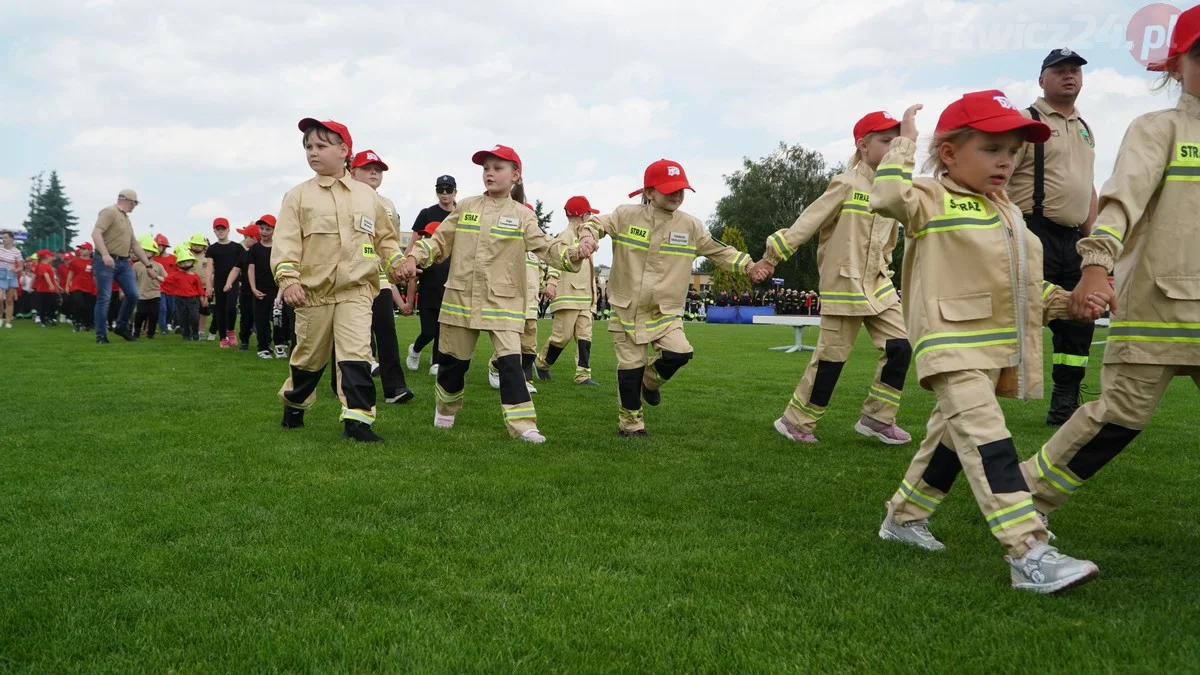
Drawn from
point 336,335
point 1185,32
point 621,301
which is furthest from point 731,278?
point 1185,32

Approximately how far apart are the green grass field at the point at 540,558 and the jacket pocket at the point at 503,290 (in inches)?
41.6

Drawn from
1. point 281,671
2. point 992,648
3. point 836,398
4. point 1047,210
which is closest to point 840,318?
point 1047,210

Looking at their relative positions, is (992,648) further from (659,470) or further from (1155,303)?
(659,470)

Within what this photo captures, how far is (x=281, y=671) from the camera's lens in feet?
8.77

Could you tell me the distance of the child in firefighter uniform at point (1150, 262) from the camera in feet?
11.6

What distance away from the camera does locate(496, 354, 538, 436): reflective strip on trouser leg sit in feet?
22.1

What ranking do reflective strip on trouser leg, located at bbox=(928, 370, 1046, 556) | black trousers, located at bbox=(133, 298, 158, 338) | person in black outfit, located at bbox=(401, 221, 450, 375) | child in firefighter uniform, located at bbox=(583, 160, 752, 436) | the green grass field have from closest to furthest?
1. the green grass field
2. reflective strip on trouser leg, located at bbox=(928, 370, 1046, 556)
3. child in firefighter uniform, located at bbox=(583, 160, 752, 436)
4. person in black outfit, located at bbox=(401, 221, 450, 375)
5. black trousers, located at bbox=(133, 298, 158, 338)

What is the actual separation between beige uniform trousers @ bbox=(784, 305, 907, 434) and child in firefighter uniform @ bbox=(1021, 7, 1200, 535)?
2.97 meters

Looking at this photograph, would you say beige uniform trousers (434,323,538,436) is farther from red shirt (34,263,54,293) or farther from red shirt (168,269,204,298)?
red shirt (34,263,54,293)

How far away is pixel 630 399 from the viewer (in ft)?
23.0

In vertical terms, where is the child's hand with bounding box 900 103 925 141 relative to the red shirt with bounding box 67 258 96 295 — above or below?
above

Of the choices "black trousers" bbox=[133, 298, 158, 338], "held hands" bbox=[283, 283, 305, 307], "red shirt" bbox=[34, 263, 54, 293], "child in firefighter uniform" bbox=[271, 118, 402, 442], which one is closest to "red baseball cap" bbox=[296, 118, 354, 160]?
"child in firefighter uniform" bbox=[271, 118, 402, 442]

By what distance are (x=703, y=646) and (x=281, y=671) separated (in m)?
1.25

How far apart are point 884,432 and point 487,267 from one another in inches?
127
